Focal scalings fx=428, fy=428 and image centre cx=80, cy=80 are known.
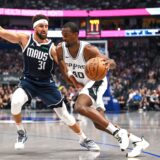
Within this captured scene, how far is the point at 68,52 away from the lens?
20.7 ft

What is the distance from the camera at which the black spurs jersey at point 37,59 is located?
251 inches

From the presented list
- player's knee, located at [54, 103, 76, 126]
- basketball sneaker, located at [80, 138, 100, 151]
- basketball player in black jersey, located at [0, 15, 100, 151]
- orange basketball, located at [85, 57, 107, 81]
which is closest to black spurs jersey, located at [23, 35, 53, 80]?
basketball player in black jersey, located at [0, 15, 100, 151]

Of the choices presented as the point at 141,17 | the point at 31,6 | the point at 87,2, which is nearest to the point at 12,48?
the point at 31,6

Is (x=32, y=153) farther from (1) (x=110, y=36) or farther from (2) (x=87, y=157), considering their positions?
(1) (x=110, y=36)

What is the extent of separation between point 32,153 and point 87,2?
30.3 meters

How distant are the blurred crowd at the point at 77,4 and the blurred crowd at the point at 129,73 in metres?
2.72

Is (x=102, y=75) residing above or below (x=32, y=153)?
above

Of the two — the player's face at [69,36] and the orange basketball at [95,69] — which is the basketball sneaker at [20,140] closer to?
the orange basketball at [95,69]

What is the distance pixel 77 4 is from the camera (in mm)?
35250

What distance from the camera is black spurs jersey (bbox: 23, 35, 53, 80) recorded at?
637 centimetres

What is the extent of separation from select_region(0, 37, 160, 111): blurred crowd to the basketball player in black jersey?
11.4 metres

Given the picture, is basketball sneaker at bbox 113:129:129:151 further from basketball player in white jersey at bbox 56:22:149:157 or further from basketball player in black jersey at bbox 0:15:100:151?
basketball player in black jersey at bbox 0:15:100:151

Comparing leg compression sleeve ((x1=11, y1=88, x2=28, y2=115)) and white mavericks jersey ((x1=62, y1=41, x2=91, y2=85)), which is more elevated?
white mavericks jersey ((x1=62, y1=41, x2=91, y2=85))

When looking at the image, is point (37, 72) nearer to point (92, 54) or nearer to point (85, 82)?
point (85, 82)
